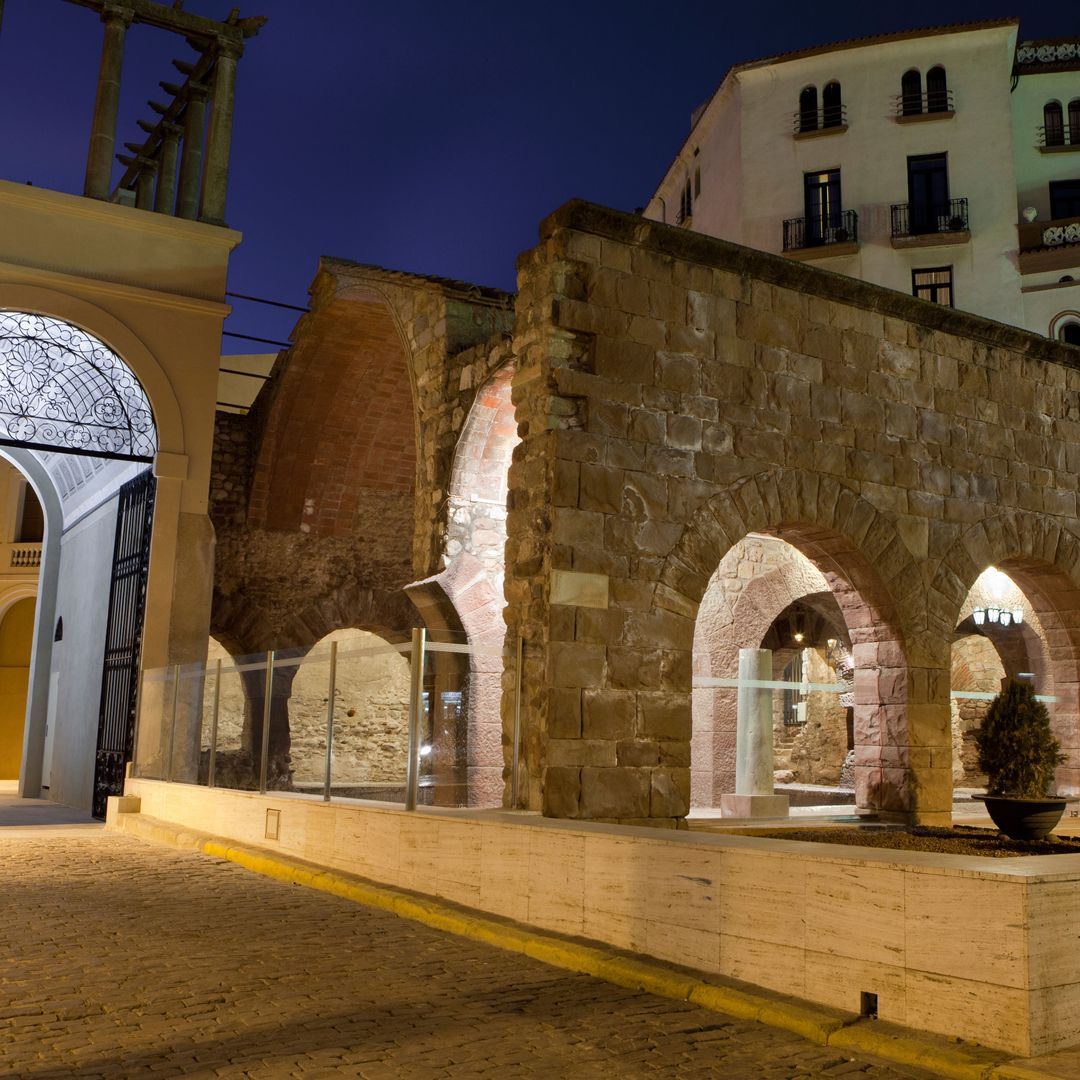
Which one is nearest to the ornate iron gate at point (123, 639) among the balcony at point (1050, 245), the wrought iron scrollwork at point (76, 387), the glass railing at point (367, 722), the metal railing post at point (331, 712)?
the wrought iron scrollwork at point (76, 387)

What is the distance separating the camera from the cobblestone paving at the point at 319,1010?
358cm

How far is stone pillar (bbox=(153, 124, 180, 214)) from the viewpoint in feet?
43.7

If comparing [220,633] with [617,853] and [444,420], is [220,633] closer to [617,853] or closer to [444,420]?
[444,420]

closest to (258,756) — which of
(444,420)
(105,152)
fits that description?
(444,420)

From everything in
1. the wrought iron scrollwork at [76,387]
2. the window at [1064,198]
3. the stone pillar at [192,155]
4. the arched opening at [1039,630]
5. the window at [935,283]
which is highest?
the window at [1064,198]

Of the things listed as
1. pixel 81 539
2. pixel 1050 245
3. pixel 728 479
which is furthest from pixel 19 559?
pixel 1050 245

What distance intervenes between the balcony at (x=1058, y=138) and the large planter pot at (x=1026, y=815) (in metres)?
21.7

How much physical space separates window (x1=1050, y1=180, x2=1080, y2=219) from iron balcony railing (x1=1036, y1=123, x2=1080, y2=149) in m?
0.87

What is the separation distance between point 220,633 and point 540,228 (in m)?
9.73

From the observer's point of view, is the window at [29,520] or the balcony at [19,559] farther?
the window at [29,520]

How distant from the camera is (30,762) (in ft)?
49.6

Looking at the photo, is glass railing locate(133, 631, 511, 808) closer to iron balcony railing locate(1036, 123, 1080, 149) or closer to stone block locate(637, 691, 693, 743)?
stone block locate(637, 691, 693, 743)

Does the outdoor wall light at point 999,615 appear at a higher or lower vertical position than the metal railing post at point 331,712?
higher

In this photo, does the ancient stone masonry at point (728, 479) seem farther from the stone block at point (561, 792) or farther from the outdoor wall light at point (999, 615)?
the outdoor wall light at point (999, 615)
